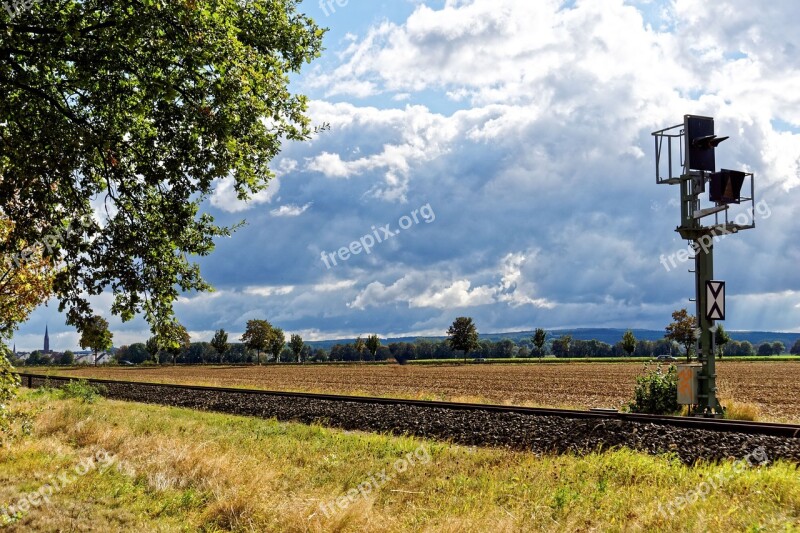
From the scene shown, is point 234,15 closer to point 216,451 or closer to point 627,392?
point 216,451

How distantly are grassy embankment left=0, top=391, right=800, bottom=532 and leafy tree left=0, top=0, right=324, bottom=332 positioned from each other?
292 centimetres

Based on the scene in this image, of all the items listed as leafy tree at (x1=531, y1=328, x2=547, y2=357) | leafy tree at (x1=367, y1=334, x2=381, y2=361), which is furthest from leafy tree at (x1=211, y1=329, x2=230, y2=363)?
leafy tree at (x1=531, y1=328, x2=547, y2=357)

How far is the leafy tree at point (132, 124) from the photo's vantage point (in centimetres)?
882

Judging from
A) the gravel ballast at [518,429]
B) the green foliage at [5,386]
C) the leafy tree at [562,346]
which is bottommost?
the leafy tree at [562,346]

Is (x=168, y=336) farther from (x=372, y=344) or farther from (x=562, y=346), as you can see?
(x=562, y=346)

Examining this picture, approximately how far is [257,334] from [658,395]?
123 m

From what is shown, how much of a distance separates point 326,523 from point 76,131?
6740 mm

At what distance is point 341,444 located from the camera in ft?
49.6

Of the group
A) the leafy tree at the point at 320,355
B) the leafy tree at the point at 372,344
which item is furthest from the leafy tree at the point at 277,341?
Answer: the leafy tree at the point at 320,355

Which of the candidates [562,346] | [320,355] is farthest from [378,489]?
[320,355]

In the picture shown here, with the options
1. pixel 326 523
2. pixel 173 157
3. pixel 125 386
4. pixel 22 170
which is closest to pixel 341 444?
pixel 326 523

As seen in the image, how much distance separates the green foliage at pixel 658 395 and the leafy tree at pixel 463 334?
9694cm

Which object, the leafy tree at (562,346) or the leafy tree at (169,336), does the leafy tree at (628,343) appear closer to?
the leafy tree at (562,346)

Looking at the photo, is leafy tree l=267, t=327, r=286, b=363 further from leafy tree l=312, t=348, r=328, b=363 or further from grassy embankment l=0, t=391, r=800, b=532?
grassy embankment l=0, t=391, r=800, b=532
